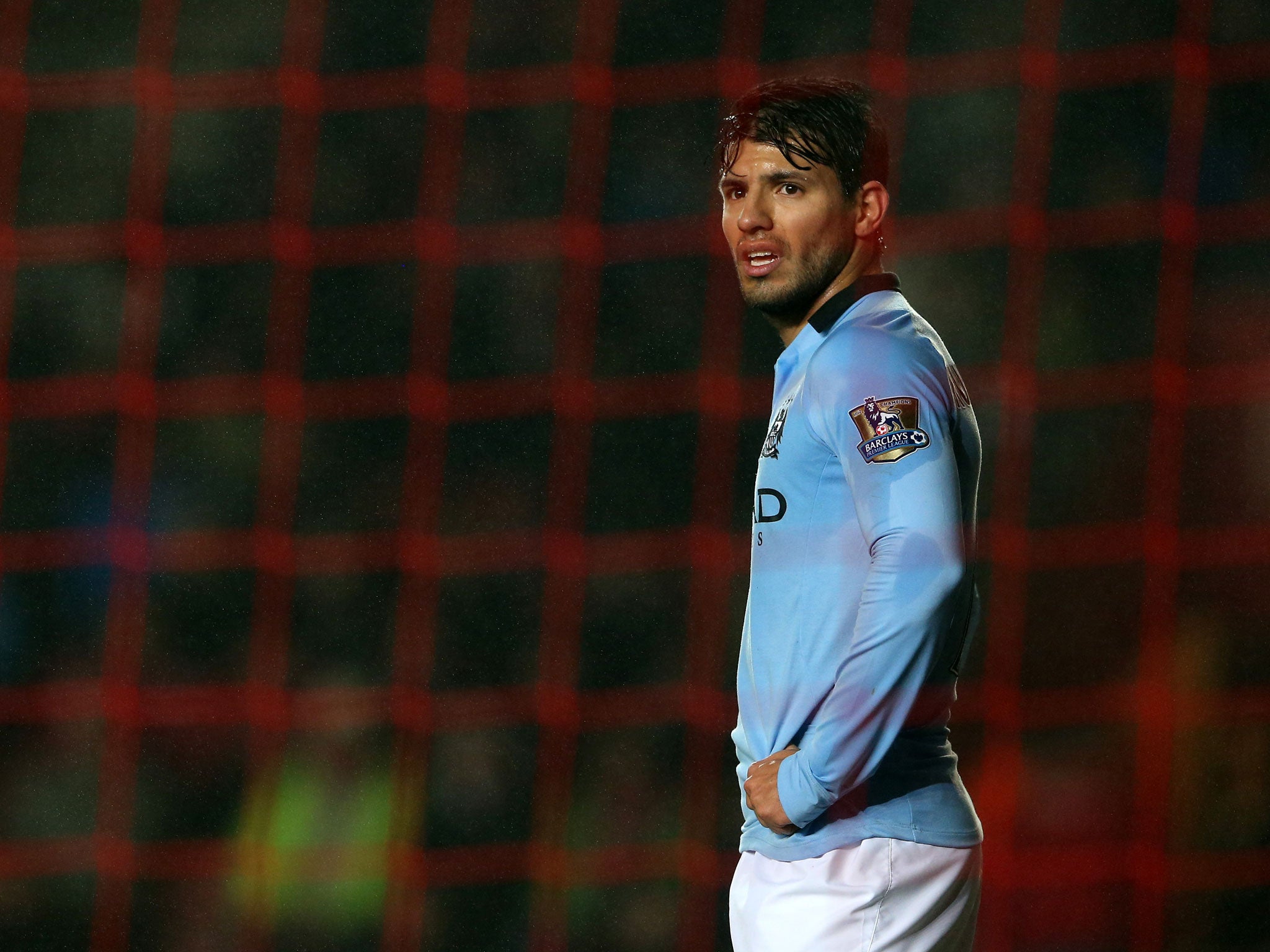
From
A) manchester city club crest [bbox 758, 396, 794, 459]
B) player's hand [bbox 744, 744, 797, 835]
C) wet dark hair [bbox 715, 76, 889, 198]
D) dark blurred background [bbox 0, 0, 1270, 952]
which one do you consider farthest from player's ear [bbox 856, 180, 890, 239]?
dark blurred background [bbox 0, 0, 1270, 952]

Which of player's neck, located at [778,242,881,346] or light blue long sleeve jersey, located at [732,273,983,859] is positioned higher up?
player's neck, located at [778,242,881,346]

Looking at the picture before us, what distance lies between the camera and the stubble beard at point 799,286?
1291 millimetres

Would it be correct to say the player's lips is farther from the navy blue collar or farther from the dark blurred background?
the dark blurred background

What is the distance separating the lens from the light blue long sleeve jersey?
114 cm

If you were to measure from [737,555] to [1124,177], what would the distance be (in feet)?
4.84

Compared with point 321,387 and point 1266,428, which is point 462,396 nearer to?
point 321,387

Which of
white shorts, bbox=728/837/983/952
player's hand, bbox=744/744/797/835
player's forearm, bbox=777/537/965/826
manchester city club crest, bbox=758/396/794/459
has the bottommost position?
white shorts, bbox=728/837/983/952

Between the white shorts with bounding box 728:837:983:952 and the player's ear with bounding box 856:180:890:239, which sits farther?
the player's ear with bounding box 856:180:890:239

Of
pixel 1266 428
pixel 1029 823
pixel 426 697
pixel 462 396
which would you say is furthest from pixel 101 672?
pixel 1266 428

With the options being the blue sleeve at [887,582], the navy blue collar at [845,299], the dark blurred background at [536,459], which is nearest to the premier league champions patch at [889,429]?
the blue sleeve at [887,582]

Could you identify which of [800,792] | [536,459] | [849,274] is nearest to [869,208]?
[849,274]

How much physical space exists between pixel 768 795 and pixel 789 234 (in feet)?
1.58

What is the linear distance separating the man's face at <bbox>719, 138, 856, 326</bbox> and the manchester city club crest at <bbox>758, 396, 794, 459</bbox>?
0.28 ft

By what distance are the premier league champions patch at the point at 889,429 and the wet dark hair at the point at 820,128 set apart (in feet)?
0.77
